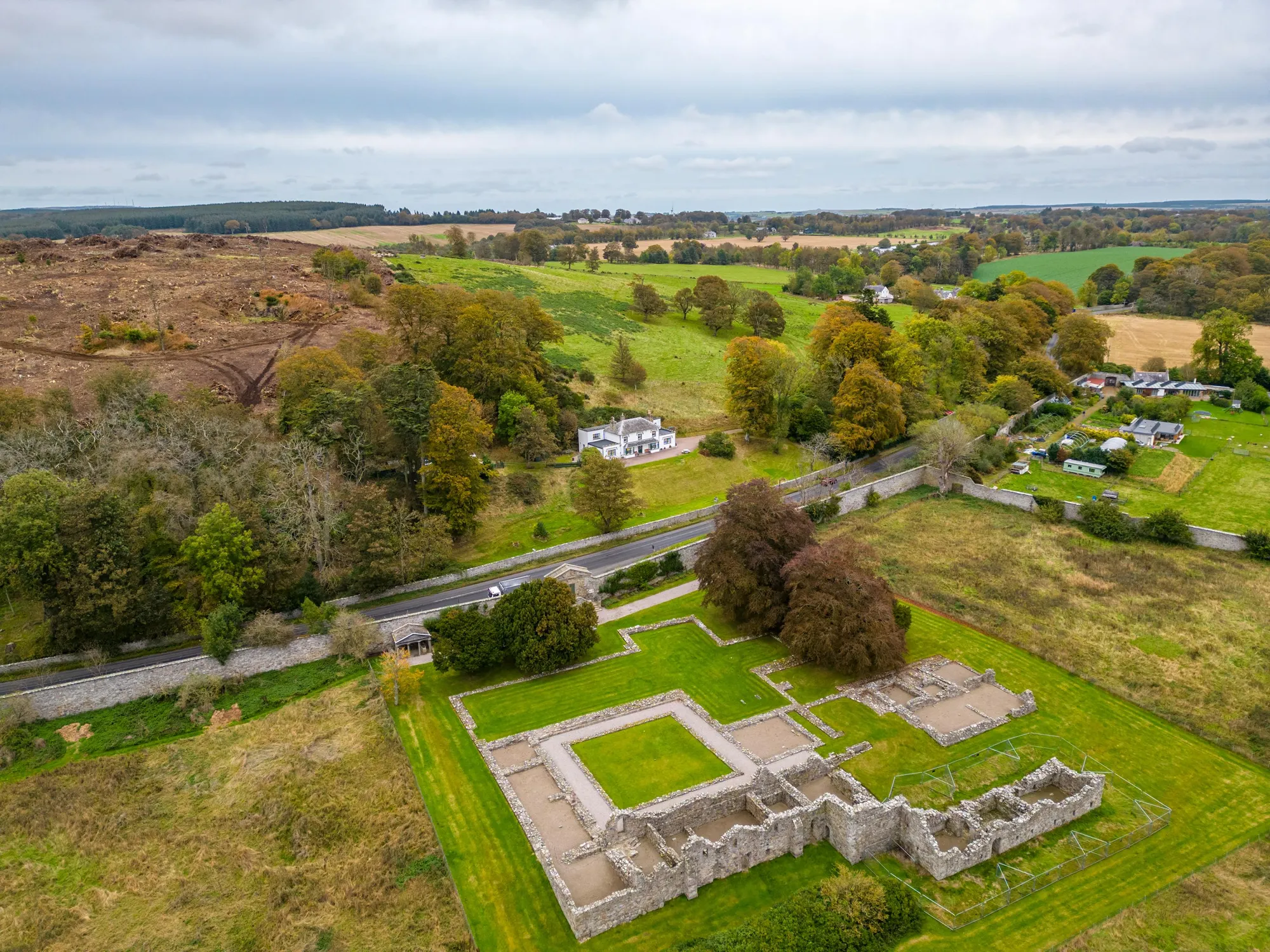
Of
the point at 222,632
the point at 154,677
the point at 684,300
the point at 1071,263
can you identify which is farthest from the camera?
the point at 1071,263

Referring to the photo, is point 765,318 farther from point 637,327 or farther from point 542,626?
point 542,626

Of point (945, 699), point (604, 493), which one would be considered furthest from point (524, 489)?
point (945, 699)

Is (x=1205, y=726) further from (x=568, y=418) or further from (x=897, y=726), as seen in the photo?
(x=568, y=418)

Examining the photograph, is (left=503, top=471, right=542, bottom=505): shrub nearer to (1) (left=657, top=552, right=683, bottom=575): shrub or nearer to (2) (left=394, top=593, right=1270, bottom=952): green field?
(1) (left=657, top=552, right=683, bottom=575): shrub

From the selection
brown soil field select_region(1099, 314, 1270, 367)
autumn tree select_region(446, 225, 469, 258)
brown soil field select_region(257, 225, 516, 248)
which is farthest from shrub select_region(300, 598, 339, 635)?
autumn tree select_region(446, 225, 469, 258)

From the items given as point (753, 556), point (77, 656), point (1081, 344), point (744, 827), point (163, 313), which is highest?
point (163, 313)
